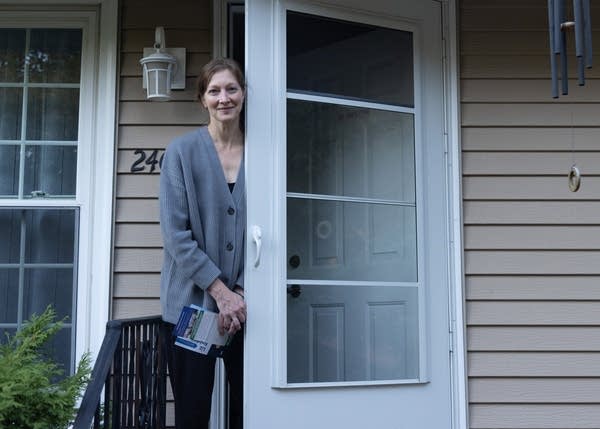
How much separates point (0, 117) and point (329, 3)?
1546 mm

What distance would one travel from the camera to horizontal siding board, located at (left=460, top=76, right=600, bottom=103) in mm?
3762

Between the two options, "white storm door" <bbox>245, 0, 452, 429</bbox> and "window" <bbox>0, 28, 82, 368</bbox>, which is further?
"window" <bbox>0, 28, 82, 368</bbox>

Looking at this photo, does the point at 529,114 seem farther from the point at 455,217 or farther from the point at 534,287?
the point at 534,287

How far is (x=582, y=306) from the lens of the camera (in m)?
3.68

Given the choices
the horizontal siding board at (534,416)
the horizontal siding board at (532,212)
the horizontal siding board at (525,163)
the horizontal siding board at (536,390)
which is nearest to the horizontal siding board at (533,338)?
the horizontal siding board at (536,390)

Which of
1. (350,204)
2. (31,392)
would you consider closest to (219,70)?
(350,204)

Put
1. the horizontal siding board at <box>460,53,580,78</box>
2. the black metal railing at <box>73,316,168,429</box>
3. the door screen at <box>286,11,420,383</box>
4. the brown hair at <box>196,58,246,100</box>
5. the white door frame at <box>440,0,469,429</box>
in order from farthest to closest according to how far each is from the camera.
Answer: the horizontal siding board at <box>460,53,580,78</box> < the white door frame at <box>440,0,469,429</box> < the door screen at <box>286,11,420,383</box> < the brown hair at <box>196,58,246,100</box> < the black metal railing at <box>73,316,168,429</box>

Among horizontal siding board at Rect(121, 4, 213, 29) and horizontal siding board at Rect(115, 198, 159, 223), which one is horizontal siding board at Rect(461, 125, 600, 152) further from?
horizontal siding board at Rect(115, 198, 159, 223)

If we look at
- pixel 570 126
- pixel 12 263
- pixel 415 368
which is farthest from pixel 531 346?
pixel 12 263

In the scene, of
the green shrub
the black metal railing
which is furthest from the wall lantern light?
the green shrub

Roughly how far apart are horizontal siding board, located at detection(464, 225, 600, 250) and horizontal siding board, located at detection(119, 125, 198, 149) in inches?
52.3

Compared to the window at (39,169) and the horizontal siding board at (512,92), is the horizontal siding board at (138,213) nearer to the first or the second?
the window at (39,169)

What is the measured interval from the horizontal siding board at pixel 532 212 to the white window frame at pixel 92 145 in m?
1.57

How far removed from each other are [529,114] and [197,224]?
1599mm
